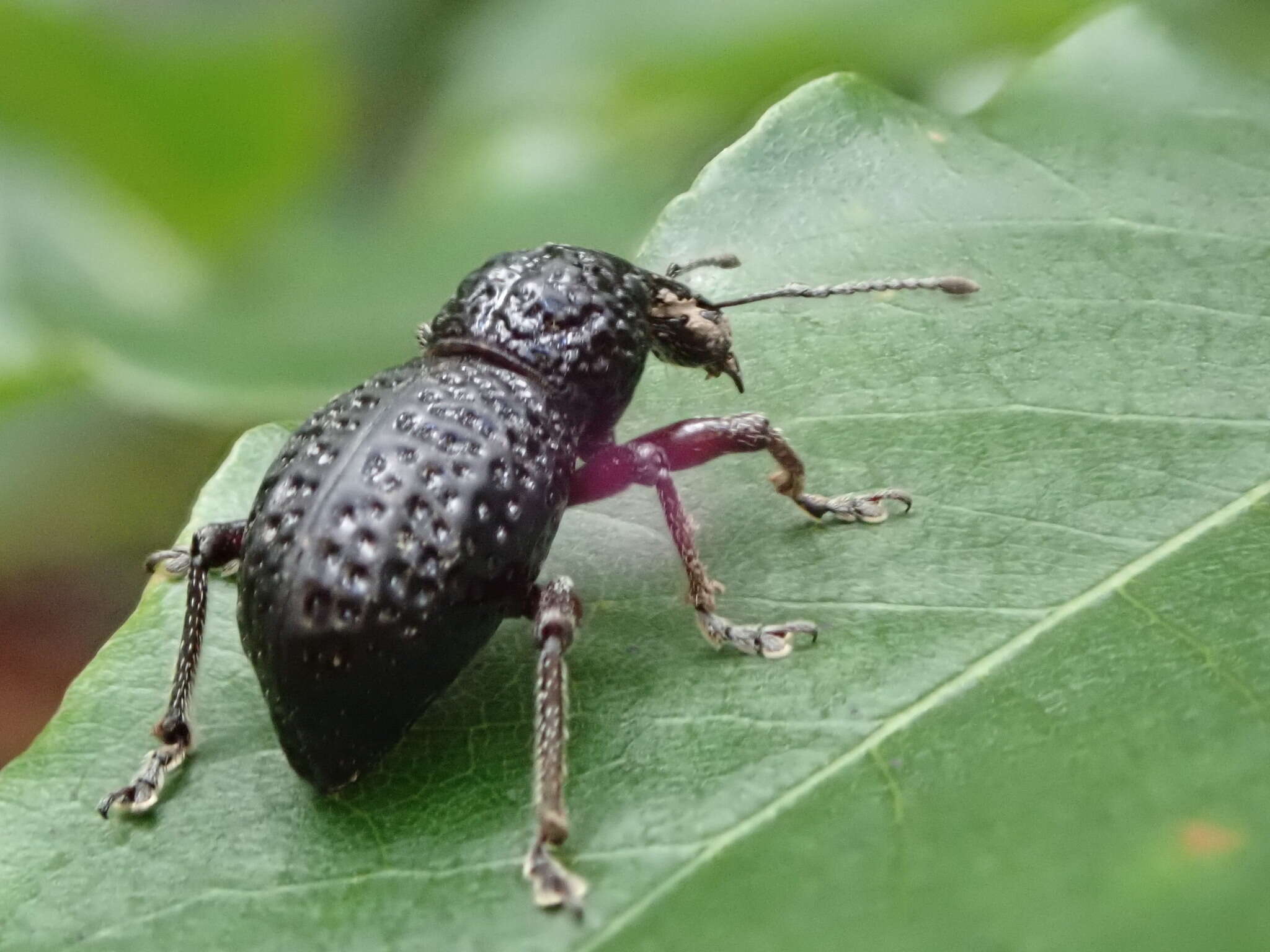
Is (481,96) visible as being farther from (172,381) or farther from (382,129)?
(172,381)

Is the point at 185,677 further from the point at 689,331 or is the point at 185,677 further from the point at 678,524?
the point at 689,331

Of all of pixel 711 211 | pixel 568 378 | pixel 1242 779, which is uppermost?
pixel 711 211

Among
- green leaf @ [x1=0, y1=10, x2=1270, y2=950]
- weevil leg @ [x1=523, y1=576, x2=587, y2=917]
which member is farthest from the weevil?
green leaf @ [x1=0, y1=10, x2=1270, y2=950]

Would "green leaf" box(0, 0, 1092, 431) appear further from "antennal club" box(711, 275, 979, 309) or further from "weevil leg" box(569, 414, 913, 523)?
"antennal club" box(711, 275, 979, 309)

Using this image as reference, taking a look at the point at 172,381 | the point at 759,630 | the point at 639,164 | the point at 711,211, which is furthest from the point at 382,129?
the point at 759,630

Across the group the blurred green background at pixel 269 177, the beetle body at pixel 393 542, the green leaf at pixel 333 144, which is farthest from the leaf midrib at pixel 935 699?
the blurred green background at pixel 269 177

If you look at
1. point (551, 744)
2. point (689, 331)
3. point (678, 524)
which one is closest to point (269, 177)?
point (689, 331)

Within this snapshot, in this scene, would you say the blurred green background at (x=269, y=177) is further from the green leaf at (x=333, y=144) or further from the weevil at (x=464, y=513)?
the weevil at (x=464, y=513)
